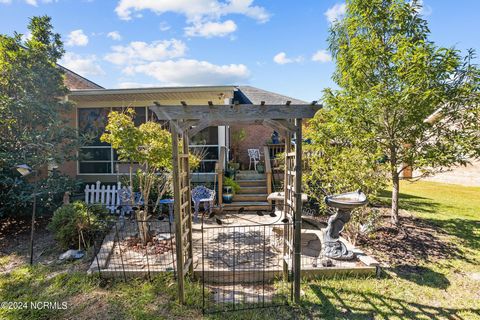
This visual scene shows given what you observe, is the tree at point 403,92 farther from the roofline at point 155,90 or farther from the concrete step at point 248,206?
the roofline at point 155,90

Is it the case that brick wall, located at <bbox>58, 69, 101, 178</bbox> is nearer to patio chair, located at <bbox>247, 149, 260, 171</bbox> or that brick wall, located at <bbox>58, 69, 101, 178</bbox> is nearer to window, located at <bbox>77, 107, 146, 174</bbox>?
window, located at <bbox>77, 107, 146, 174</bbox>

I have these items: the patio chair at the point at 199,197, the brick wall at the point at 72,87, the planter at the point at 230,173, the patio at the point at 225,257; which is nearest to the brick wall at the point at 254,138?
the planter at the point at 230,173

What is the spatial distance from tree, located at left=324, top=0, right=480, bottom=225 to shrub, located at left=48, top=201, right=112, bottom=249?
5.70m

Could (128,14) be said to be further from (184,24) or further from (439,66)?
(439,66)

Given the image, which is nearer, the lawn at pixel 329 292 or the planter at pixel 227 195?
the lawn at pixel 329 292

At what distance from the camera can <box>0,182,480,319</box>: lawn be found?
3.06 metres

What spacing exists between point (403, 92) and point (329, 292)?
386 cm

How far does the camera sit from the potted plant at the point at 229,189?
7602 millimetres

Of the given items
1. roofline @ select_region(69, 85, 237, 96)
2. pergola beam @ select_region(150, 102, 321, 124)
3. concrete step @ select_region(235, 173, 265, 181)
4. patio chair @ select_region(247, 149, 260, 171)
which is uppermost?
roofline @ select_region(69, 85, 237, 96)

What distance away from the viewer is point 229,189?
771cm

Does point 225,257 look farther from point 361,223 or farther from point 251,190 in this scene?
point 251,190

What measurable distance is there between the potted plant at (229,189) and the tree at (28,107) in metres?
4.48

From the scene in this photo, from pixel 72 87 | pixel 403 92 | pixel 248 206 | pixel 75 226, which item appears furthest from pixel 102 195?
pixel 403 92

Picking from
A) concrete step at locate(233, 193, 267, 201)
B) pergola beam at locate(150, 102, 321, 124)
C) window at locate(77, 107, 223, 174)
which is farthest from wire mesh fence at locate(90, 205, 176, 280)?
window at locate(77, 107, 223, 174)
